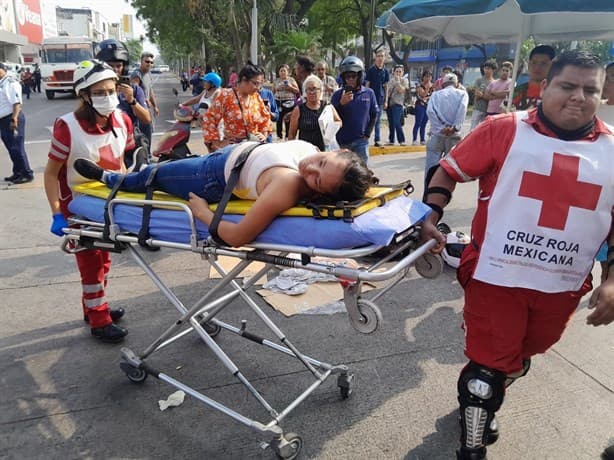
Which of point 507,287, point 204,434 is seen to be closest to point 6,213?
point 204,434

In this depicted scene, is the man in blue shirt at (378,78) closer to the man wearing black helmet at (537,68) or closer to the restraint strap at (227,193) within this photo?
the man wearing black helmet at (537,68)

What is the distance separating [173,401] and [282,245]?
48.9 inches

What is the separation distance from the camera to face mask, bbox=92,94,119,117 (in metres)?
2.94

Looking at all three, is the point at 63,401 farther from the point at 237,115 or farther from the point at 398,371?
the point at 237,115

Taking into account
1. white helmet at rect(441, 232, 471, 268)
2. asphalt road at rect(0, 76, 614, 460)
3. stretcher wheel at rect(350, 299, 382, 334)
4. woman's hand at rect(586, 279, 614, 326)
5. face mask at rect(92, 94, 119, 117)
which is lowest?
asphalt road at rect(0, 76, 614, 460)

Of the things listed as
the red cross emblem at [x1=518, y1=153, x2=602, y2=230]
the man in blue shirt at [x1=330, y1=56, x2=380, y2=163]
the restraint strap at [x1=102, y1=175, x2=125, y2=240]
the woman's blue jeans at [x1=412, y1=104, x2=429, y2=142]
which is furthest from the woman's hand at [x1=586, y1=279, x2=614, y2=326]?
the woman's blue jeans at [x1=412, y1=104, x2=429, y2=142]

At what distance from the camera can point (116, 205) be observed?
2561 millimetres

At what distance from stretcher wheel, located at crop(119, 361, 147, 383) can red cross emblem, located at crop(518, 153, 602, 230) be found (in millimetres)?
2198

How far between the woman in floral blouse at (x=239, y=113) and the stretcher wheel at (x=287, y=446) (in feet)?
10.9

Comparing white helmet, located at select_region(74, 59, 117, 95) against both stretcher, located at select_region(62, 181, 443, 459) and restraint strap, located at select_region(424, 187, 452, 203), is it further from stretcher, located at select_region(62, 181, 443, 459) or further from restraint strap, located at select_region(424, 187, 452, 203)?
restraint strap, located at select_region(424, 187, 452, 203)

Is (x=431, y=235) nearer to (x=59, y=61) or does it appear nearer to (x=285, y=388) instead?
(x=285, y=388)

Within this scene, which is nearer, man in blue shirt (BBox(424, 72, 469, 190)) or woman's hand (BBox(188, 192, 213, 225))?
woman's hand (BBox(188, 192, 213, 225))

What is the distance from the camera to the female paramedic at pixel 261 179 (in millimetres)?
2062

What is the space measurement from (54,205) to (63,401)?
114 centimetres
